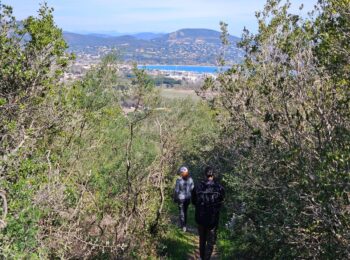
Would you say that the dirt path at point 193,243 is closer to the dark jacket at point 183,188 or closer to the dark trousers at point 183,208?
the dark trousers at point 183,208

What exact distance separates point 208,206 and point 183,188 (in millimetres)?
2355

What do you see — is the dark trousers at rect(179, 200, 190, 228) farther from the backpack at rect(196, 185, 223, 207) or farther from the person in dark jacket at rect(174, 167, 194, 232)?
the backpack at rect(196, 185, 223, 207)

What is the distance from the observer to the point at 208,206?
9.30 m

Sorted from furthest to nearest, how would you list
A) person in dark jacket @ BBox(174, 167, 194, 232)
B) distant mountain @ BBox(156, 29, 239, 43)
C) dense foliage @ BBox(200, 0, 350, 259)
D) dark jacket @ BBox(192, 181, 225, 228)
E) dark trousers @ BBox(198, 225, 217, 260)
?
distant mountain @ BBox(156, 29, 239, 43), person in dark jacket @ BBox(174, 167, 194, 232), dark trousers @ BBox(198, 225, 217, 260), dark jacket @ BBox(192, 181, 225, 228), dense foliage @ BBox(200, 0, 350, 259)

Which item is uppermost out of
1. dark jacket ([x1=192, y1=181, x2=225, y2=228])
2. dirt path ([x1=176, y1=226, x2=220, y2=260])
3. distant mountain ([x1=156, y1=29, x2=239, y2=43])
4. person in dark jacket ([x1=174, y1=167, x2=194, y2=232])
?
distant mountain ([x1=156, y1=29, x2=239, y2=43])

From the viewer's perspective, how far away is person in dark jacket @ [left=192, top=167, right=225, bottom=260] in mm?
9297

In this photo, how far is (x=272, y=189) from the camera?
7309mm

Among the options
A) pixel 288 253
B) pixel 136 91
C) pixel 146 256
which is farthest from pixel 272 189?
pixel 136 91

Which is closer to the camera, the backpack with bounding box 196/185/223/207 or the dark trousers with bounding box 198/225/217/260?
the backpack with bounding box 196/185/223/207

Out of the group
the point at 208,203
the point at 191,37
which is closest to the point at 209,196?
the point at 208,203

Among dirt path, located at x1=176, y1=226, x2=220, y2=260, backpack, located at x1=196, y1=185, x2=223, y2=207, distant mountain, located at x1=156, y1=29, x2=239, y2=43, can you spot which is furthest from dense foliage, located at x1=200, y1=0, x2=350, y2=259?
distant mountain, located at x1=156, y1=29, x2=239, y2=43

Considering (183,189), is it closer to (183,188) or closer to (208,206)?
(183,188)

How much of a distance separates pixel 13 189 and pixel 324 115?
4.39 metres

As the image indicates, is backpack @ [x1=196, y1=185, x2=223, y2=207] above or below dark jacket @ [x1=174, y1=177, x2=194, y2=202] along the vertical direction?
above
